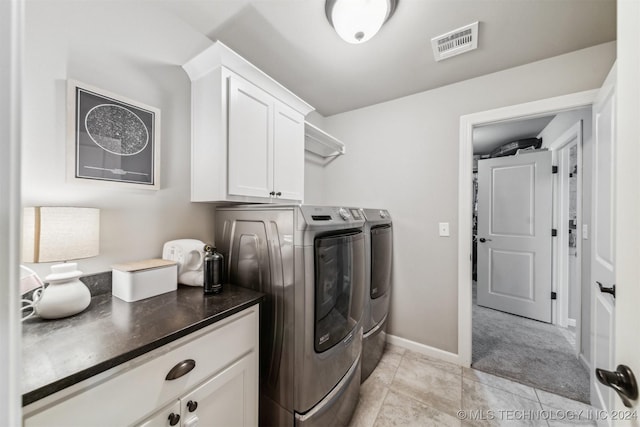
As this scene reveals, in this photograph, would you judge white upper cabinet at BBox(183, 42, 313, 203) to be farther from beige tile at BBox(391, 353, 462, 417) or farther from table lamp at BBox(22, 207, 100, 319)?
beige tile at BBox(391, 353, 462, 417)

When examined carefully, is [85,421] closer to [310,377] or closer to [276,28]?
[310,377]

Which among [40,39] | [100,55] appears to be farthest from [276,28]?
[40,39]

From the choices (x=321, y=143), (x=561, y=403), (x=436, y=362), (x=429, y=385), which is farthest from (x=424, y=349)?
(x=321, y=143)

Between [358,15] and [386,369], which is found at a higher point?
[358,15]

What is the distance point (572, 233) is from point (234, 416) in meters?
3.68

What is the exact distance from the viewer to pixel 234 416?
1.06m

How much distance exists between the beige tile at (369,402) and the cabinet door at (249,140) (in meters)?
1.59

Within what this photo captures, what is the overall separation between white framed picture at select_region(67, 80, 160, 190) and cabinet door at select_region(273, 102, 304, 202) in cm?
74

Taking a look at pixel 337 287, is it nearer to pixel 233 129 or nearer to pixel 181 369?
pixel 181 369

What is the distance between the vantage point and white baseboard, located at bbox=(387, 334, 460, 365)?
2115 millimetres

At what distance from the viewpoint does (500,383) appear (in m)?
1.85

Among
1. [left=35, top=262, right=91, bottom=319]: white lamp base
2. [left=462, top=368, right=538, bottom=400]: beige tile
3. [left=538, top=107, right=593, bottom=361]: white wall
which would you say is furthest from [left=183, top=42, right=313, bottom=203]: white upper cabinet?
[left=538, top=107, right=593, bottom=361]: white wall

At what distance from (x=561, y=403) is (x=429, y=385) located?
84 cm

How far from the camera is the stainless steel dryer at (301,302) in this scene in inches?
47.7
